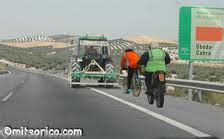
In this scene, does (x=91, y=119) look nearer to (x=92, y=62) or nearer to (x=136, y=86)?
(x=136, y=86)

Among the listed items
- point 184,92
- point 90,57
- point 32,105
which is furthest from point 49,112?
point 90,57

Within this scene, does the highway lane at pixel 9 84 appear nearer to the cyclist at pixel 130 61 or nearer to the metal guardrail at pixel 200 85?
the cyclist at pixel 130 61

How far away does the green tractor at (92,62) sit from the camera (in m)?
27.5

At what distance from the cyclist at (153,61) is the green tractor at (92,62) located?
35.1 ft

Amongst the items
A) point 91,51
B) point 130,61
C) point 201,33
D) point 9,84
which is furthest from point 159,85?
point 9,84

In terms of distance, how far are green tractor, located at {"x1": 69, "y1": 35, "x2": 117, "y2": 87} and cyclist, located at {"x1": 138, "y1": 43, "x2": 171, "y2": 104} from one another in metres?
10.7

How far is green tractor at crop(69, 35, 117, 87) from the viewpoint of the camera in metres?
27.5

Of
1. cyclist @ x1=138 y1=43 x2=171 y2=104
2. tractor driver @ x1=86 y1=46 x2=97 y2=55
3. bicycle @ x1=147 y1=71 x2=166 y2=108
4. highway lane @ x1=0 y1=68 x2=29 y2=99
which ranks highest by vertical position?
cyclist @ x1=138 y1=43 x2=171 y2=104

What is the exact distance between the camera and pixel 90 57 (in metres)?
28.3

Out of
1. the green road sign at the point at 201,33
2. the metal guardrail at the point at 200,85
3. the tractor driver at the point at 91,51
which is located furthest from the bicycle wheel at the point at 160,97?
the tractor driver at the point at 91,51

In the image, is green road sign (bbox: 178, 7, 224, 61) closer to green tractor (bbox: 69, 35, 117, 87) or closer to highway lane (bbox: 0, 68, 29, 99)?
green tractor (bbox: 69, 35, 117, 87)

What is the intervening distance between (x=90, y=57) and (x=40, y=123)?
1658 centimetres

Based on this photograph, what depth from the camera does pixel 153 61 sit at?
54.0ft

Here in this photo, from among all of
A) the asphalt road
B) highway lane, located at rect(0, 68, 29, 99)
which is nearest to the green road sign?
the asphalt road
